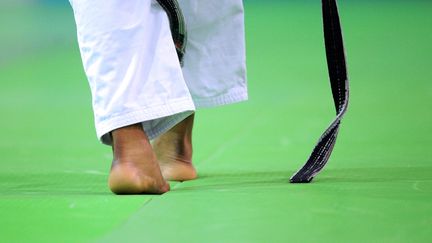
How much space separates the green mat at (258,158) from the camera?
2020 mm

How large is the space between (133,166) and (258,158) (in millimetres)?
844

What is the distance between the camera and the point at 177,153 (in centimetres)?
293

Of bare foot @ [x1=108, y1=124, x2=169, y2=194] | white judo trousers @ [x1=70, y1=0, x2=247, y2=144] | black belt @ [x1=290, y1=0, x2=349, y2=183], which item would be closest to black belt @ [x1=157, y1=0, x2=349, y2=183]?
black belt @ [x1=290, y1=0, x2=349, y2=183]

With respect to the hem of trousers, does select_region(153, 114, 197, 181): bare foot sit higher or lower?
lower

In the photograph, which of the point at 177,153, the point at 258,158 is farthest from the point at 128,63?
the point at 258,158

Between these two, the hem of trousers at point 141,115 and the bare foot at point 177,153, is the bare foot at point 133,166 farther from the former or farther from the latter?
the bare foot at point 177,153

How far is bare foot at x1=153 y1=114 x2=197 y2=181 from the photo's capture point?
9.41ft

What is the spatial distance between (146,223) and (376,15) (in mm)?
7141

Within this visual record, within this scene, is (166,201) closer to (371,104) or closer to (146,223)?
(146,223)

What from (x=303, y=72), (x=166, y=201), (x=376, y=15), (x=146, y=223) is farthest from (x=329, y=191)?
(x=376, y=15)

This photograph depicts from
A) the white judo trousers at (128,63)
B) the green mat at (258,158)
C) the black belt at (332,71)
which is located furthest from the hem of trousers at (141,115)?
the black belt at (332,71)

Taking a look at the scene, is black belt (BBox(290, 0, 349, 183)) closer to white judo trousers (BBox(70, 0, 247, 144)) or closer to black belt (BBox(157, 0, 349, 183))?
black belt (BBox(157, 0, 349, 183))

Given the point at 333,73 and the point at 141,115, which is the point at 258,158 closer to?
the point at 333,73

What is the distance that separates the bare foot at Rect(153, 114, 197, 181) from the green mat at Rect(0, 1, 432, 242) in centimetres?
8
